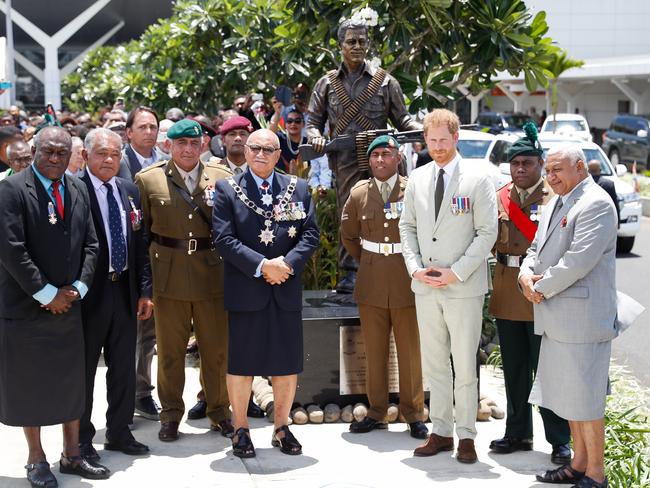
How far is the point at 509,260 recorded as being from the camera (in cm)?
645

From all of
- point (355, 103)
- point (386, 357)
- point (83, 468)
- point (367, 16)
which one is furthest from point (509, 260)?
point (83, 468)

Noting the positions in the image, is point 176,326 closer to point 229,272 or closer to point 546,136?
point 229,272

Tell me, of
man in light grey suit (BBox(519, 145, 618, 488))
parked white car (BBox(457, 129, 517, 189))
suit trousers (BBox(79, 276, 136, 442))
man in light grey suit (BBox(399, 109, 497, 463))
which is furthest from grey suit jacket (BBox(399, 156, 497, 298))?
parked white car (BBox(457, 129, 517, 189))

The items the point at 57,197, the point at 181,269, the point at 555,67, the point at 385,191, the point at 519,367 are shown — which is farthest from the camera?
the point at 555,67

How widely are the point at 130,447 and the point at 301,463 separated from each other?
1114 millimetres

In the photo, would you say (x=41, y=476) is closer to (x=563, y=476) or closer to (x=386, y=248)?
(x=386, y=248)

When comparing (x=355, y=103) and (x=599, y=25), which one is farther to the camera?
(x=599, y=25)

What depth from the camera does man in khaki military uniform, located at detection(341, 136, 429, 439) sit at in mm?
6738

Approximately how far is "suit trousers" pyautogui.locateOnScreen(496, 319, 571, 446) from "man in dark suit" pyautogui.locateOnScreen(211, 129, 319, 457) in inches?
53.6

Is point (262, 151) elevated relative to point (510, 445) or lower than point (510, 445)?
elevated

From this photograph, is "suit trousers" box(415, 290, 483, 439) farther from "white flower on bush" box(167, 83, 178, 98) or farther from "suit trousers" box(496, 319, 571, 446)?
"white flower on bush" box(167, 83, 178, 98)

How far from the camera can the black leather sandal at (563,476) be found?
583 centimetres

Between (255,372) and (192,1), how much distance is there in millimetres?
11675

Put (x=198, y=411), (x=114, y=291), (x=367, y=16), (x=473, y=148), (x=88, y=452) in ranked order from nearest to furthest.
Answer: (x=88, y=452) < (x=114, y=291) < (x=198, y=411) < (x=367, y=16) < (x=473, y=148)
